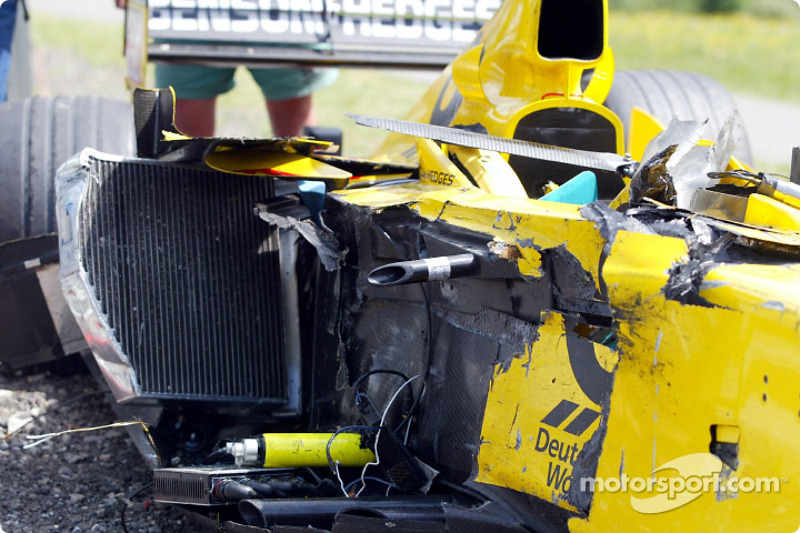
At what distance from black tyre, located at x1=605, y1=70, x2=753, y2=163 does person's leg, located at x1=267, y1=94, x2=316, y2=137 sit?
235 centimetres

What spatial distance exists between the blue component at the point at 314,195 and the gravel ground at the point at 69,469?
3.69ft

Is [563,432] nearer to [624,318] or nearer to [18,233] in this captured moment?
[624,318]

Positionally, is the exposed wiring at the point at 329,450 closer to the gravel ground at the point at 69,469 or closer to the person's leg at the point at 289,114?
the gravel ground at the point at 69,469

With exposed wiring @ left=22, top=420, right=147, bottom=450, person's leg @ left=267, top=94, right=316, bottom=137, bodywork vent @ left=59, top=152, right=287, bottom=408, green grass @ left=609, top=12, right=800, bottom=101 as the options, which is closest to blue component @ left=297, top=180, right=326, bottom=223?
bodywork vent @ left=59, top=152, right=287, bottom=408

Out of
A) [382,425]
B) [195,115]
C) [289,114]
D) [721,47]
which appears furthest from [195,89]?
[721,47]

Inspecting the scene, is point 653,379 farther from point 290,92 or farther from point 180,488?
point 290,92

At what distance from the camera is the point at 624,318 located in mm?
2002

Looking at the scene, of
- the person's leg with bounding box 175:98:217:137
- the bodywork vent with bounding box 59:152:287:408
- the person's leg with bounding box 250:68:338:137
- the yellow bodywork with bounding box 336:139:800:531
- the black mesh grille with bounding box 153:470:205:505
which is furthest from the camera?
the person's leg with bounding box 250:68:338:137

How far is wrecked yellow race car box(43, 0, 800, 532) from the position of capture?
75.9 inches

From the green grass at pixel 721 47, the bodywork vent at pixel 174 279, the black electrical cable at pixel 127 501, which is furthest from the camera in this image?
the green grass at pixel 721 47

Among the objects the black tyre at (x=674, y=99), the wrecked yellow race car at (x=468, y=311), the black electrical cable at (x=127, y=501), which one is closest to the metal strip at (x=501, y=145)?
the wrecked yellow race car at (x=468, y=311)

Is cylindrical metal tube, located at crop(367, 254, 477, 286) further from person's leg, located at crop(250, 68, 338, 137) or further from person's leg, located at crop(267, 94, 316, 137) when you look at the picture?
person's leg, located at crop(267, 94, 316, 137)

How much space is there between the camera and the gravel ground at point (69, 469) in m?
2.94

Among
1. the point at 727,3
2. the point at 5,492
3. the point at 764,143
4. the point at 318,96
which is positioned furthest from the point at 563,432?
the point at 727,3
